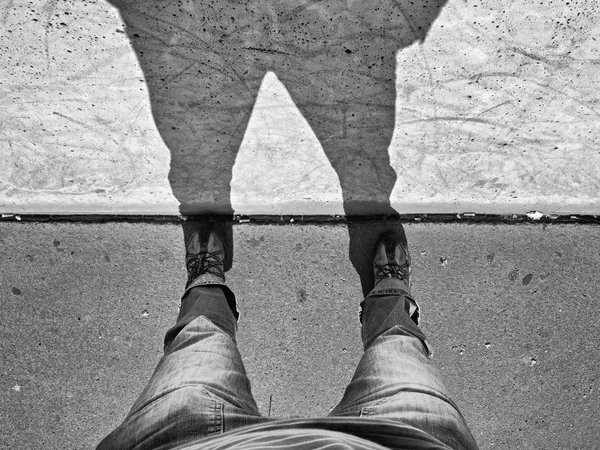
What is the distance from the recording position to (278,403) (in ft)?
7.70

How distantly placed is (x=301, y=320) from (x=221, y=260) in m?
0.54

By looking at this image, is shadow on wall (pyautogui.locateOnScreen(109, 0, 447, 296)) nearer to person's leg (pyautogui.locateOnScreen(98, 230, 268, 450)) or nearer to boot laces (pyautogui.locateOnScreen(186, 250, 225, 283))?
boot laces (pyautogui.locateOnScreen(186, 250, 225, 283))

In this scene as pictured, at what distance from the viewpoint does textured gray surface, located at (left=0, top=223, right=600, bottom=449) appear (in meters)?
2.36

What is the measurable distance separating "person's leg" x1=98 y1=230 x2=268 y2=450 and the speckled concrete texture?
476mm

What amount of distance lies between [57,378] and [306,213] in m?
1.62

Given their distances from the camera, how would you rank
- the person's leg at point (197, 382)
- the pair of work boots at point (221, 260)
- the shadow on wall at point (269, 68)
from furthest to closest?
the pair of work boots at point (221, 260) < the shadow on wall at point (269, 68) < the person's leg at point (197, 382)

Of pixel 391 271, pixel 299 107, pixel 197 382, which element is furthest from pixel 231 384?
pixel 299 107

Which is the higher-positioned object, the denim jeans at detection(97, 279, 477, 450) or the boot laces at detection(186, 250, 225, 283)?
the boot laces at detection(186, 250, 225, 283)

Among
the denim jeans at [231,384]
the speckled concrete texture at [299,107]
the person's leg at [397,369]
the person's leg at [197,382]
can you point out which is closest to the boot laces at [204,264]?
the person's leg at [197,382]

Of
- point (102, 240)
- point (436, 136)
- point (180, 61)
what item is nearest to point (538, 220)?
point (436, 136)

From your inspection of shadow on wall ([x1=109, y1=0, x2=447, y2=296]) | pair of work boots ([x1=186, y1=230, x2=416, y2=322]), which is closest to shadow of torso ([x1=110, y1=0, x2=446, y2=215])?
shadow on wall ([x1=109, y1=0, x2=447, y2=296])

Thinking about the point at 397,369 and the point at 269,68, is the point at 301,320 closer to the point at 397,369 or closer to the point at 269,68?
the point at 397,369

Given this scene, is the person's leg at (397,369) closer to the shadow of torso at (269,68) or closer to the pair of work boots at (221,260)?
the pair of work boots at (221,260)

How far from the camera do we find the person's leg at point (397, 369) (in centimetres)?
157
